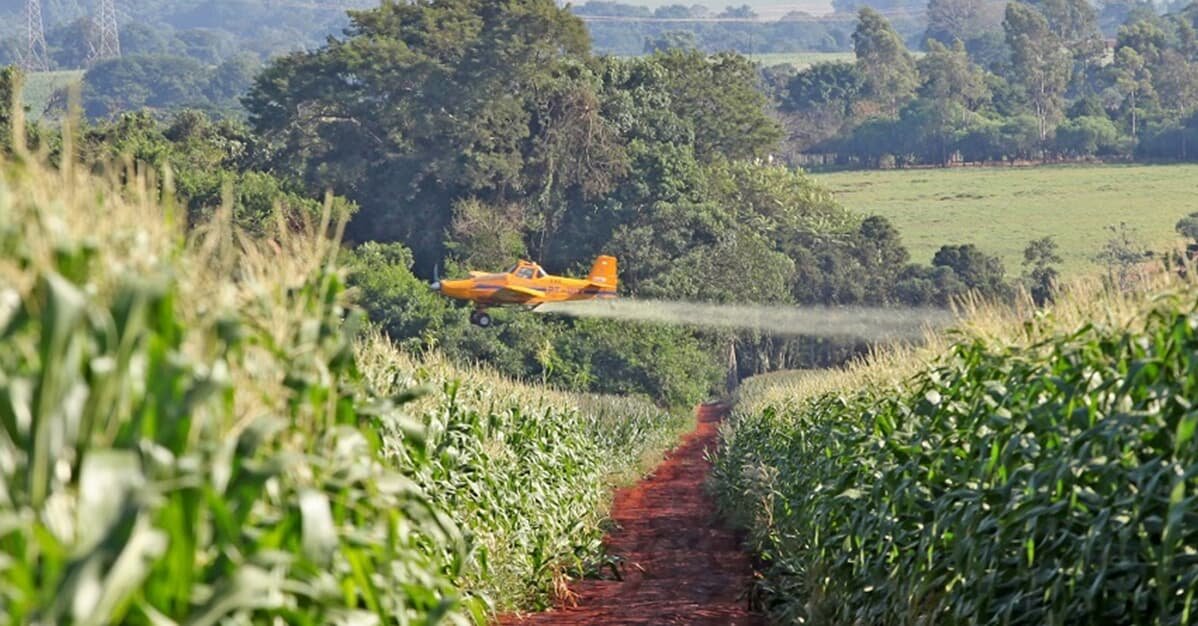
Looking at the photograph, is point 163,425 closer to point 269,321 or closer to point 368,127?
point 269,321

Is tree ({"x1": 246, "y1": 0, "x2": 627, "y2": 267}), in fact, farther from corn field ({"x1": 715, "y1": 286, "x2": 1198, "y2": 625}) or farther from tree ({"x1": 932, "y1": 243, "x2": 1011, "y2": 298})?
corn field ({"x1": 715, "y1": 286, "x2": 1198, "y2": 625})

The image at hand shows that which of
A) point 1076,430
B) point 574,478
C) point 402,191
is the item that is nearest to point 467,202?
point 402,191

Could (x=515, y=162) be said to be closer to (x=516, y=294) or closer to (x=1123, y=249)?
(x=516, y=294)

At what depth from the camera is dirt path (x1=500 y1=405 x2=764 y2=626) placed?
13.5 meters

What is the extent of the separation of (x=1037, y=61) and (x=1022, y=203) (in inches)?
1529

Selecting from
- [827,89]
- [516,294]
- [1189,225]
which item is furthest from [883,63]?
[516,294]

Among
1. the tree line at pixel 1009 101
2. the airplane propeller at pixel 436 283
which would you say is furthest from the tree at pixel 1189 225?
the tree line at pixel 1009 101

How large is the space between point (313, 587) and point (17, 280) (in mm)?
1018

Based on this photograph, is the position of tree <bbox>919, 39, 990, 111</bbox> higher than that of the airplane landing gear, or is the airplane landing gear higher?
tree <bbox>919, 39, 990, 111</bbox>

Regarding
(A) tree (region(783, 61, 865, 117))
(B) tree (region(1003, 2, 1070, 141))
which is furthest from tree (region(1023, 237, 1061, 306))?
(A) tree (region(783, 61, 865, 117))

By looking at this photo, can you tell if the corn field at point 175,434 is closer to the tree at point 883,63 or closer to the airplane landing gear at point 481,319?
the airplane landing gear at point 481,319

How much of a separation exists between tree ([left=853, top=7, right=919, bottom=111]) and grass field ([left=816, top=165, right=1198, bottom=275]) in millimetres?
22379

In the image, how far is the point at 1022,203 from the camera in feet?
343

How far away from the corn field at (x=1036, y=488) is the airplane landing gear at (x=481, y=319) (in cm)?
4560
